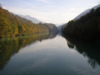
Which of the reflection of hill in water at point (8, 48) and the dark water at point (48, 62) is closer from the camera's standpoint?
the dark water at point (48, 62)

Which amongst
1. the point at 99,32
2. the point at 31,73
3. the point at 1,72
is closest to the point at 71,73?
the point at 31,73

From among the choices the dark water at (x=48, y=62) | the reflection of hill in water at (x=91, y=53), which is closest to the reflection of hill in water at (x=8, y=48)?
the dark water at (x=48, y=62)

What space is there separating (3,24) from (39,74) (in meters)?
50.6

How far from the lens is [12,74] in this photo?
42.7 ft

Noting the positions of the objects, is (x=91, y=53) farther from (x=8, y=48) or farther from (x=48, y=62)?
(x=8, y=48)

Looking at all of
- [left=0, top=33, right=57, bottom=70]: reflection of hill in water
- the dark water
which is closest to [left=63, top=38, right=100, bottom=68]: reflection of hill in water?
the dark water

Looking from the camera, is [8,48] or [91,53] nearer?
[91,53]

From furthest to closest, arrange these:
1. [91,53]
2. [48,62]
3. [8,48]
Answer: [8,48], [91,53], [48,62]

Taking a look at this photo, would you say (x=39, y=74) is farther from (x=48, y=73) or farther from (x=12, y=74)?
(x=12, y=74)

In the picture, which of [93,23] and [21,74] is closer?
[21,74]

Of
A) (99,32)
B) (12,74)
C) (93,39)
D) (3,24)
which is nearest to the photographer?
(12,74)

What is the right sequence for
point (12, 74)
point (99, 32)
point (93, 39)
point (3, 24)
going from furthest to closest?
point (3, 24) → point (93, 39) → point (99, 32) → point (12, 74)

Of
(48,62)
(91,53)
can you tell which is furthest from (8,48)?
(91,53)

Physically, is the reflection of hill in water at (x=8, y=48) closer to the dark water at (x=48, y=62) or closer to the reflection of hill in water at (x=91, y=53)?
the dark water at (x=48, y=62)
